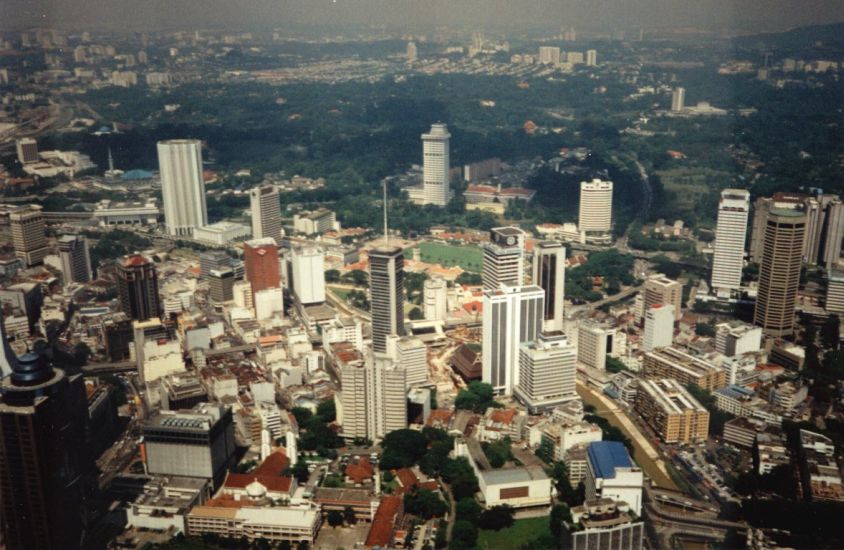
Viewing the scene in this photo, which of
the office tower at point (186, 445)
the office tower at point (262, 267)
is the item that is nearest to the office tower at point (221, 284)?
the office tower at point (262, 267)

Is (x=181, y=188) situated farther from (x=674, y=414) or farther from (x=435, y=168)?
(x=674, y=414)

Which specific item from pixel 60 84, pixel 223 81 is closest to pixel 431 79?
pixel 223 81

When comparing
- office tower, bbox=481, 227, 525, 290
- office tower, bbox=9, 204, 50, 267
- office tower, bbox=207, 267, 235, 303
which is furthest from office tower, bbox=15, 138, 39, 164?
office tower, bbox=481, 227, 525, 290

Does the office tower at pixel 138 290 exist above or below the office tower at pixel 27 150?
below

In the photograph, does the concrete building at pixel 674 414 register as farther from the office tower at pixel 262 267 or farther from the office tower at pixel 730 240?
the office tower at pixel 262 267

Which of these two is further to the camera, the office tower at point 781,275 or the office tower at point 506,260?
the office tower at point 781,275

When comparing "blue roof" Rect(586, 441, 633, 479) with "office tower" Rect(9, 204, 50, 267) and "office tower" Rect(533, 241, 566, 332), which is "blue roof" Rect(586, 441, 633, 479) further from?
"office tower" Rect(9, 204, 50, 267)

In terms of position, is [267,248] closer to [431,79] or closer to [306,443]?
[306,443]
